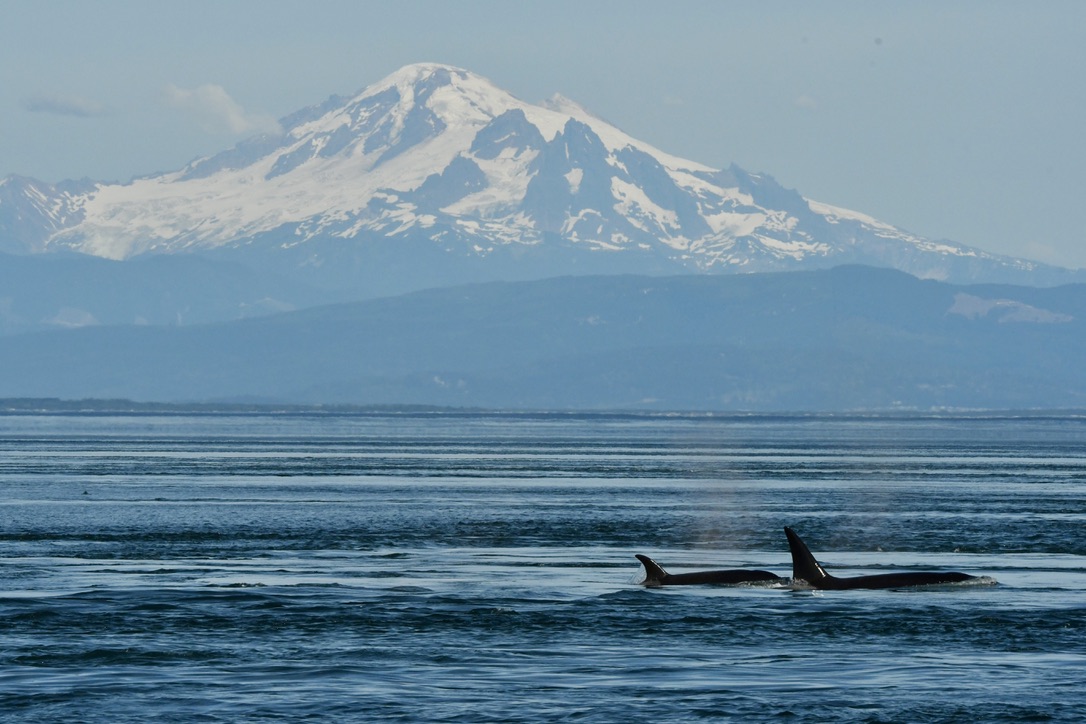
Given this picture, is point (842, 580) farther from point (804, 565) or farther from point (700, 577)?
point (700, 577)

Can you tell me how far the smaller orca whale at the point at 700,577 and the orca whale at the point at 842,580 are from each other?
1.09 m

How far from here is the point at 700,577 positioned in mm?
46312

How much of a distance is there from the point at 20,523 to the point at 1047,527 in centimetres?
3546

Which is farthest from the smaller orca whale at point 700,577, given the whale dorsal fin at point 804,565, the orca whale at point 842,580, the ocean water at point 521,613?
the whale dorsal fin at point 804,565

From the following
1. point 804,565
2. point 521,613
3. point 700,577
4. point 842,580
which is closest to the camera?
point 521,613

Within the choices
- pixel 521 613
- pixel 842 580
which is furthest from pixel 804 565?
pixel 521 613

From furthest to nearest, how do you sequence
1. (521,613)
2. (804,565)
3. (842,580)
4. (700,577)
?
1. (700,577)
2. (842,580)
3. (804,565)
4. (521,613)

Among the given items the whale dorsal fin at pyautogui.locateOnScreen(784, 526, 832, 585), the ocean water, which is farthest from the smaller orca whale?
the whale dorsal fin at pyautogui.locateOnScreen(784, 526, 832, 585)

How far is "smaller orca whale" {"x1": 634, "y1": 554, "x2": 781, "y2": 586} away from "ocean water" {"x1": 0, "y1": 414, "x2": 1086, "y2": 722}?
0.45 metres

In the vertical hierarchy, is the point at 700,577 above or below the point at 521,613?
above

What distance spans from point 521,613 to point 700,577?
22.6 ft

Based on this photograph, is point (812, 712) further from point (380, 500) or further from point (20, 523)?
point (380, 500)

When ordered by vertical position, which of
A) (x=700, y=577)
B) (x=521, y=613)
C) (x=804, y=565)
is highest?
(x=804, y=565)

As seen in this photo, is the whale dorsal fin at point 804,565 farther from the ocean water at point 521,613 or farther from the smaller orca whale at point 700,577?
the smaller orca whale at point 700,577
